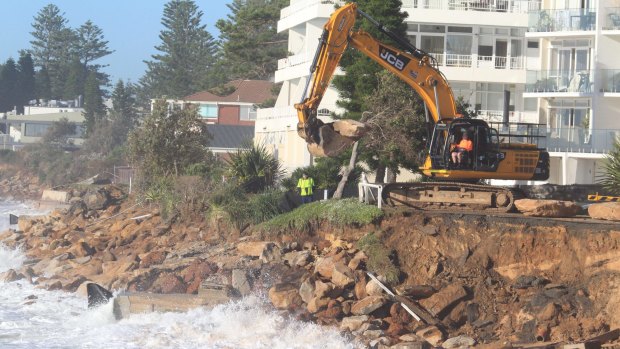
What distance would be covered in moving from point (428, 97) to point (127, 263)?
9.83 meters

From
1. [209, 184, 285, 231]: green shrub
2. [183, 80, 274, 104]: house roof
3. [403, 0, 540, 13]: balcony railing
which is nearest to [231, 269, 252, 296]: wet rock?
[209, 184, 285, 231]: green shrub

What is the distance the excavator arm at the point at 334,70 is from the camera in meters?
28.9

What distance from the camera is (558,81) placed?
44750 millimetres

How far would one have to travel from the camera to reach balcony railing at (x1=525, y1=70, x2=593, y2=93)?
44.0 m

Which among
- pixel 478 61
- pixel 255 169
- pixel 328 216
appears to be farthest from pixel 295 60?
pixel 328 216

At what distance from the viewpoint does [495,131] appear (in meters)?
29.8

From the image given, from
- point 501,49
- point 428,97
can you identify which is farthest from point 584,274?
point 501,49

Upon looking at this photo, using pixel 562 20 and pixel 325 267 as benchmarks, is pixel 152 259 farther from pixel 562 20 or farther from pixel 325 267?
pixel 562 20

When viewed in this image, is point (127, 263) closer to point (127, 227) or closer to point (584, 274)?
point (127, 227)

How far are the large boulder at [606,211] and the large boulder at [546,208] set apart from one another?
21.7 inches

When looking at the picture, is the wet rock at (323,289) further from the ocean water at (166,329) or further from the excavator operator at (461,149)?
the excavator operator at (461,149)

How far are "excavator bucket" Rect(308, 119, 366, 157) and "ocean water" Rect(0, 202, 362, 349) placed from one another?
170 inches

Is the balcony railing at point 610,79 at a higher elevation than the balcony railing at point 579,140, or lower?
higher

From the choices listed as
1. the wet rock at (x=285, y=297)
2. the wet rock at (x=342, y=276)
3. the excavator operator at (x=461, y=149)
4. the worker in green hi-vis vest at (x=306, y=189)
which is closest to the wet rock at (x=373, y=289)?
the wet rock at (x=342, y=276)
